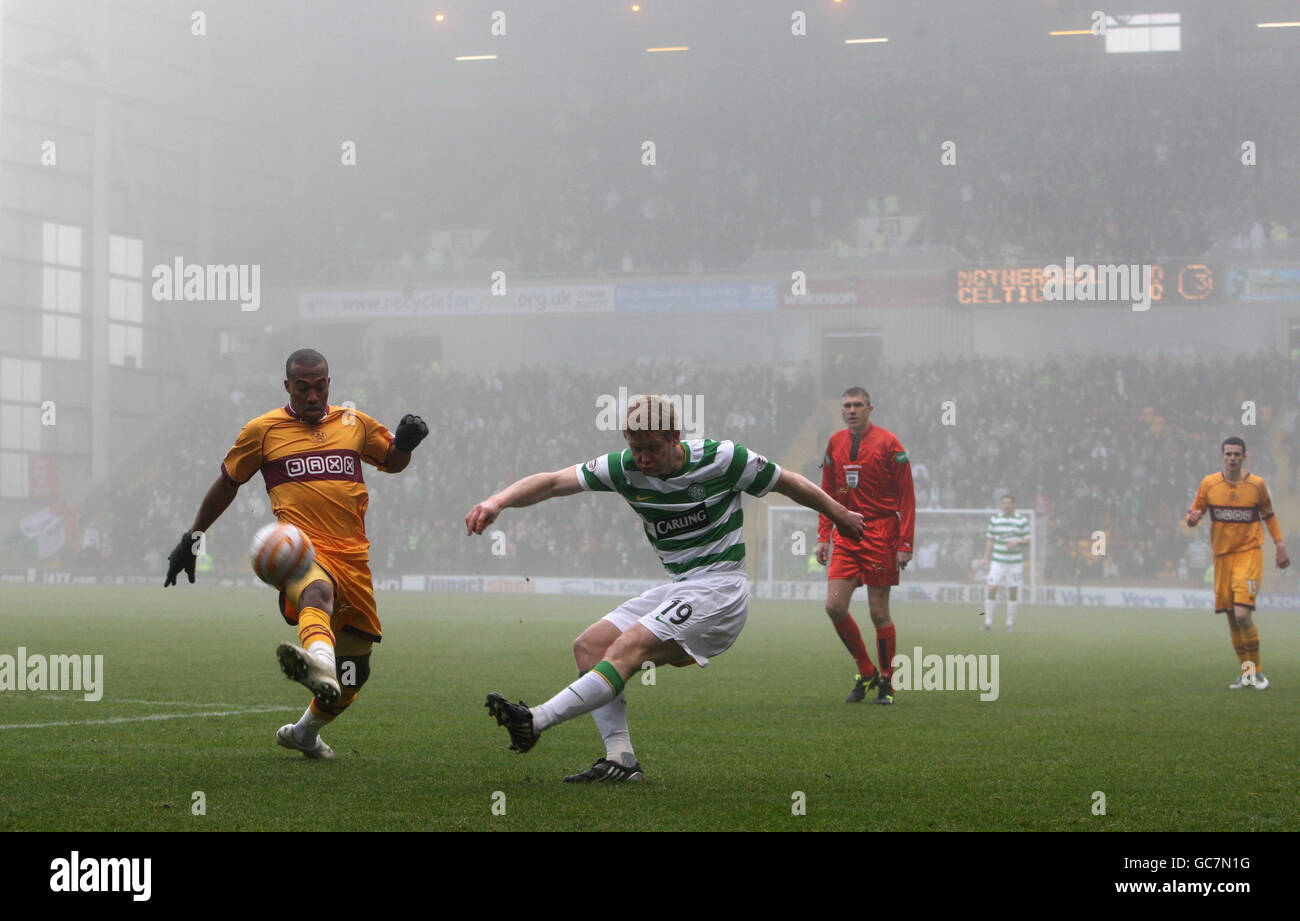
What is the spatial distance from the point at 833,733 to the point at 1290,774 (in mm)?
2670

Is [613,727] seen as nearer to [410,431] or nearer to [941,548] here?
[410,431]

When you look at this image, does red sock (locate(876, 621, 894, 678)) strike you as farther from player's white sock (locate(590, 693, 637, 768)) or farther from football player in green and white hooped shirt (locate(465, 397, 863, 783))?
player's white sock (locate(590, 693, 637, 768))

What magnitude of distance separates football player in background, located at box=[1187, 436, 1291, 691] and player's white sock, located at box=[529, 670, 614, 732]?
781cm

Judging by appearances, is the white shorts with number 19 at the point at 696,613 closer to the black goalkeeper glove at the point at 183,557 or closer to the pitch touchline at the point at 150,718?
the black goalkeeper glove at the point at 183,557

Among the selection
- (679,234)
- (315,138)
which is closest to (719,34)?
(679,234)

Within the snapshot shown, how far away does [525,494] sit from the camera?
6.35 meters

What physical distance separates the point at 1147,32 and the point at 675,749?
41491mm

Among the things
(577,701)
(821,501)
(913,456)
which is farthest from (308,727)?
(913,456)

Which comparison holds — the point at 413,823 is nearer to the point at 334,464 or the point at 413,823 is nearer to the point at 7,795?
the point at 7,795

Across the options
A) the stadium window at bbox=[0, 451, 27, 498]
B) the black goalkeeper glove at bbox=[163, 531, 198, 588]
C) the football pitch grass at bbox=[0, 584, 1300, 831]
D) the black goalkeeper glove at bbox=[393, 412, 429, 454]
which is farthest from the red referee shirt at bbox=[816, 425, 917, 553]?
the stadium window at bbox=[0, 451, 27, 498]

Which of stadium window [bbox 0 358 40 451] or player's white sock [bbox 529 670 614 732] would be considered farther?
stadium window [bbox 0 358 40 451]

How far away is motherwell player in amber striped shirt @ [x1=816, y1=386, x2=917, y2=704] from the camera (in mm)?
11391

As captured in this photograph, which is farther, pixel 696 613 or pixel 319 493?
pixel 319 493

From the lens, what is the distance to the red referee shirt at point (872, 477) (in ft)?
37.8
